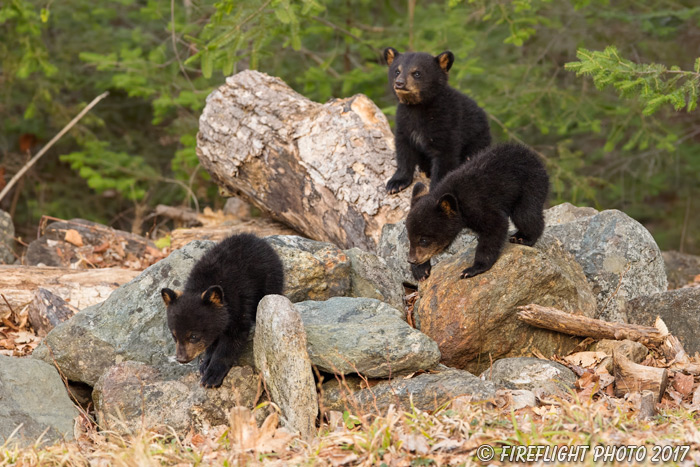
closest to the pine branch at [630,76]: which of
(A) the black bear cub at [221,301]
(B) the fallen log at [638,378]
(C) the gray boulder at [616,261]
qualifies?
(C) the gray boulder at [616,261]

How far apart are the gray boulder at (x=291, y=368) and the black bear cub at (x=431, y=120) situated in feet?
9.49

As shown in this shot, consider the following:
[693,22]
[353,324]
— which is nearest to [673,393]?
[353,324]

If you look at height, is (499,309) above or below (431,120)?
below

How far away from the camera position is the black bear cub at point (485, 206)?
563 centimetres

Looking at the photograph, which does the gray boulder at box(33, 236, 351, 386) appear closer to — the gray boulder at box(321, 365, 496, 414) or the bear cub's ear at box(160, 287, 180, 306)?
the bear cub's ear at box(160, 287, 180, 306)

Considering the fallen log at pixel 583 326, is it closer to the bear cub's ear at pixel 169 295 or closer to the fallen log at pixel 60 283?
the bear cub's ear at pixel 169 295

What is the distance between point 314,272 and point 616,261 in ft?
9.20

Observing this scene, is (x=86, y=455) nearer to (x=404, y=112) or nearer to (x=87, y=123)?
(x=404, y=112)

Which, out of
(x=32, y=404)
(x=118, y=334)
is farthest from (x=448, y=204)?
(x=32, y=404)

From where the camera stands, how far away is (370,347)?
198 inches

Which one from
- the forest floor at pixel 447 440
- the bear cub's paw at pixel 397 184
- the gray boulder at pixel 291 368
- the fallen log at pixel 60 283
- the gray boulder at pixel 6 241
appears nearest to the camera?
the forest floor at pixel 447 440

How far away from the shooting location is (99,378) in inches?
213

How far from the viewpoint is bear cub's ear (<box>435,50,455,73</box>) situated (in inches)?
286

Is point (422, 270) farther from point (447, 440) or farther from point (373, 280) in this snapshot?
point (447, 440)
